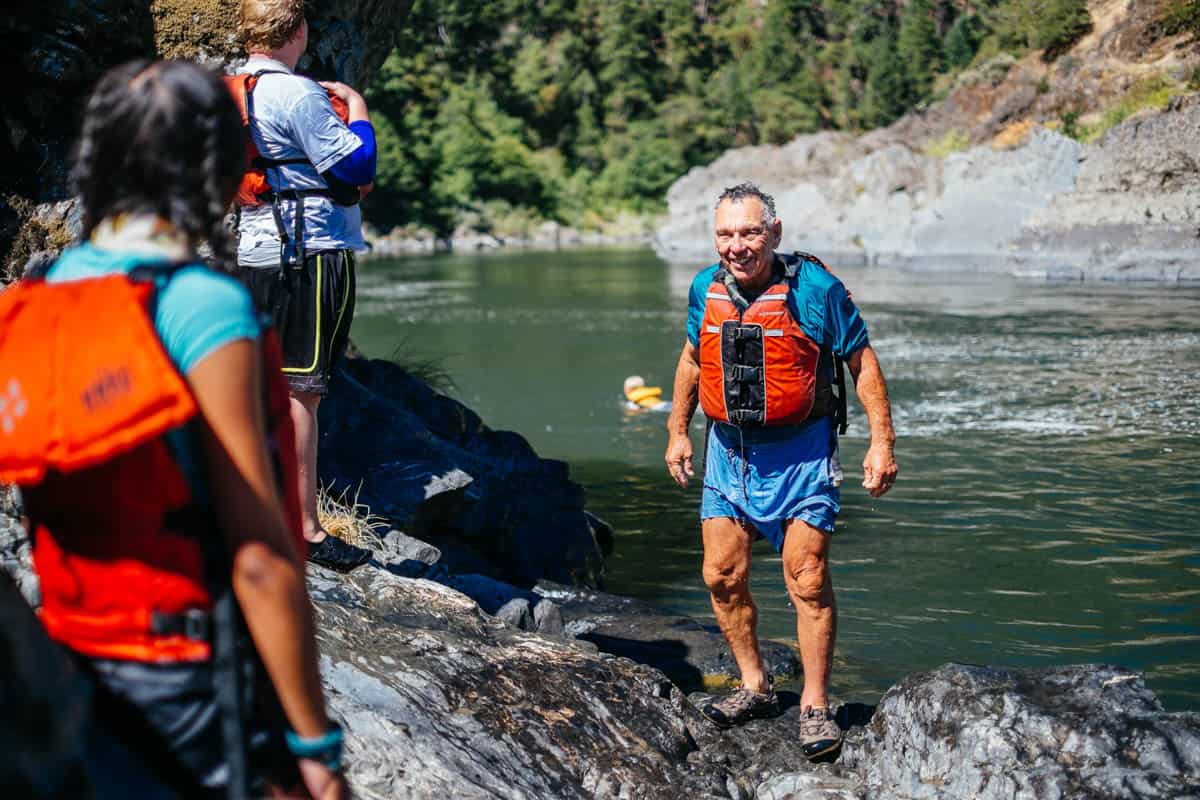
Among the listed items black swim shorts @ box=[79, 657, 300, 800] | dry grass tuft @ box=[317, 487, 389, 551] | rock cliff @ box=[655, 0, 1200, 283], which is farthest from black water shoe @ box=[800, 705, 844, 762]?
rock cliff @ box=[655, 0, 1200, 283]

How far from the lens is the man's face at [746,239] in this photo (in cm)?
500

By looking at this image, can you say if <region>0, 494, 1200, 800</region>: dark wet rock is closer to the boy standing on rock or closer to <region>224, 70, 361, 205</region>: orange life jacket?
the boy standing on rock

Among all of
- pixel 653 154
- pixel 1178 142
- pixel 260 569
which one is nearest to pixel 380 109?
pixel 653 154

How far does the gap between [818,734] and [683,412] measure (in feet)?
4.81

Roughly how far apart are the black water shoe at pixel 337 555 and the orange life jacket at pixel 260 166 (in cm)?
148

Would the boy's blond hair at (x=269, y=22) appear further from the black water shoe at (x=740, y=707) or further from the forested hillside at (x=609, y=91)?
the forested hillside at (x=609, y=91)

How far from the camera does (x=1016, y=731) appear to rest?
461cm

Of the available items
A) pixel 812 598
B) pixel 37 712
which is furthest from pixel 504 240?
pixel 37 712

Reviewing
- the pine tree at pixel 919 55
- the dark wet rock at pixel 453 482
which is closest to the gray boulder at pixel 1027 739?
the dark wet rock at pixel 453 482

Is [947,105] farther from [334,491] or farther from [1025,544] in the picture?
[334,491]

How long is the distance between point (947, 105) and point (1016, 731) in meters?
46.2

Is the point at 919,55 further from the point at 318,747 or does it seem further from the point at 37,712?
the point at 37,712

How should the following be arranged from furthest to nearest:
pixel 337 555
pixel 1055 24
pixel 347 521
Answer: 1. pixel 1055 24
2. pixel 347 521
3. pixel 337 555

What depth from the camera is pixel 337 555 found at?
5.43 m
